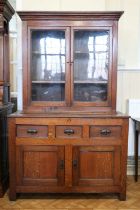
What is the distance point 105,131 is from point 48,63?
900 mm

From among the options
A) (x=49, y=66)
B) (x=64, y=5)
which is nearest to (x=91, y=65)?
(x=49, y=66)

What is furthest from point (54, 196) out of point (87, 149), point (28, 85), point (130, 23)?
point (130, 23)

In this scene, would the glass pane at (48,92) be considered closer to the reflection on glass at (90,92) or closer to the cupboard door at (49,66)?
the cupboard door at (49,66)

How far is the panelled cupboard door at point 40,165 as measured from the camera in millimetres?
2535

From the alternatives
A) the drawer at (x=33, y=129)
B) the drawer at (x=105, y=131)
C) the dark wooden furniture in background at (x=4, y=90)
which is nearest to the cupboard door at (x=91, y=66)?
the drawer at (x=105, y=131)

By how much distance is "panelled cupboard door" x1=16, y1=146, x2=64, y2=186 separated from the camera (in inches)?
99.8

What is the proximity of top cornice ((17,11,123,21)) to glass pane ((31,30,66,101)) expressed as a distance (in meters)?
0.15

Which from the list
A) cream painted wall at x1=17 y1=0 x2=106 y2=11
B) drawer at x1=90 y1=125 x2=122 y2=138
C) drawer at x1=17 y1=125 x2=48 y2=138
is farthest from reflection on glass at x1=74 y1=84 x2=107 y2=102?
cream painted wall at x1=17 y1=0 x2=106 y2=11

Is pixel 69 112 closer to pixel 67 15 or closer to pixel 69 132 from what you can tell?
pixel 69 132

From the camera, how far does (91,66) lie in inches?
109

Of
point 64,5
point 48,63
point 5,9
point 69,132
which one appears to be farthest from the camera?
point 64,5

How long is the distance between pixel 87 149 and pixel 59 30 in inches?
46.9

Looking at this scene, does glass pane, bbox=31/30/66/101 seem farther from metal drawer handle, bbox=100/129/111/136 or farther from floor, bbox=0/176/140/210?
floor, bbox=0/176/140/210

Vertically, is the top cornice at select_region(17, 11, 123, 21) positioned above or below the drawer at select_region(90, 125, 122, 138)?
above
